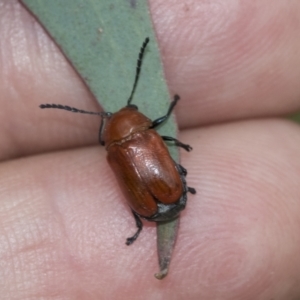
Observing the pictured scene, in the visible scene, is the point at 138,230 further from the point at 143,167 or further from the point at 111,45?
the point at 111,45

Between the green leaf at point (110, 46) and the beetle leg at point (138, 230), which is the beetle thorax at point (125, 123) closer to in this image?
the green leaf at point (110, 46)

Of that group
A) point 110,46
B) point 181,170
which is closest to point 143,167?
point 181,170

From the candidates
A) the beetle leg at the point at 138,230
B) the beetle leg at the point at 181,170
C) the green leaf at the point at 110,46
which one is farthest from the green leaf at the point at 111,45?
the beetle leg at the point at 138,230

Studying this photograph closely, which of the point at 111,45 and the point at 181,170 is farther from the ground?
the point at 111,45

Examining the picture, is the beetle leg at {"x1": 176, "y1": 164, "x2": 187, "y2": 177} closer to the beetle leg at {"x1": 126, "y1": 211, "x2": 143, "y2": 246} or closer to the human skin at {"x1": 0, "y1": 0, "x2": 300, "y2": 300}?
the human skin at {"x1": 0, "y1": 0, "x2": 300, "y2": 300}

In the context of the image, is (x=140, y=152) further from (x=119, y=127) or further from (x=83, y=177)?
(x=83, y=177)

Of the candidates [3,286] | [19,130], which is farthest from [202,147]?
[3,286]

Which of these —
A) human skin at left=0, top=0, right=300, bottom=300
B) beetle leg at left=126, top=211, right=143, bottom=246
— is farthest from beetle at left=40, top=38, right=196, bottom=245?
human skin at left=0, top=0, right=300, bottom=300
